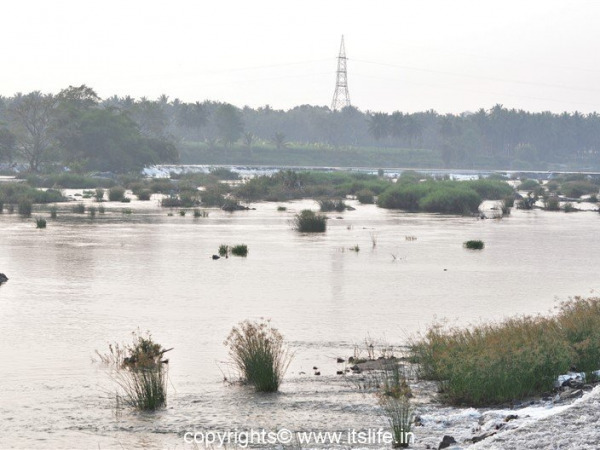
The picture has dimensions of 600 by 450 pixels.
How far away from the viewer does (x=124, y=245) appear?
4406 centimetres

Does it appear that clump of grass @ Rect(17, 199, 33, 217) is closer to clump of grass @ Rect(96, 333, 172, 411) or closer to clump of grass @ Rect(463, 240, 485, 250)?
clump of grass @ Rect(463, 240, 485, 250)

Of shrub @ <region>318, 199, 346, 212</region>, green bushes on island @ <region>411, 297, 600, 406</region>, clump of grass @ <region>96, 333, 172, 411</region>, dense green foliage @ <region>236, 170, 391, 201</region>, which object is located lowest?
clump of grass @ <region>96, 333, 172, 411</region>

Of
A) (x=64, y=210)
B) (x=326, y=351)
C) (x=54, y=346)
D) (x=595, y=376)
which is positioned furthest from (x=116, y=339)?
(x=64, y=210)

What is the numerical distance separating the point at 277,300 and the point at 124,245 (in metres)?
17.4

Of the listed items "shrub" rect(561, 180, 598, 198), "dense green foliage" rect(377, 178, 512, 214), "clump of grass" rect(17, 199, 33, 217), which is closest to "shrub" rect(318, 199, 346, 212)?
"dense green foliage" rect(377, 178, 512, 214)

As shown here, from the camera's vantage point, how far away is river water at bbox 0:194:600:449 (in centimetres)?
1524

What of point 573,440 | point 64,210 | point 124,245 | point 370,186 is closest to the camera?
point 573,440

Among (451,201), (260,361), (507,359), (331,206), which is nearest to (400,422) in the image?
(507,359)

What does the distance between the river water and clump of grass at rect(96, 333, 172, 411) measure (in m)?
0.26

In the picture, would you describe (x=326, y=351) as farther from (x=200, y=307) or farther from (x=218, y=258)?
(x=218, y=258)

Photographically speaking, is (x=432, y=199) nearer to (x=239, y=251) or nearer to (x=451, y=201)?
(x=451, y=201)

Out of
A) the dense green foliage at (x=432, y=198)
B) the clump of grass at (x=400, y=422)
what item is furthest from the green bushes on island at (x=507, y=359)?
the dense green foliage at (x=432, y=198)

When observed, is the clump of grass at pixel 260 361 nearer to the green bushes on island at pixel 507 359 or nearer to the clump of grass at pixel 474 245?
the green bushes on island at pixel 507 359

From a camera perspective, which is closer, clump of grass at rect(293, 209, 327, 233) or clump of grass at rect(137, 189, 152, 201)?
clump of grass at rect(293, 209, 327, 233)
